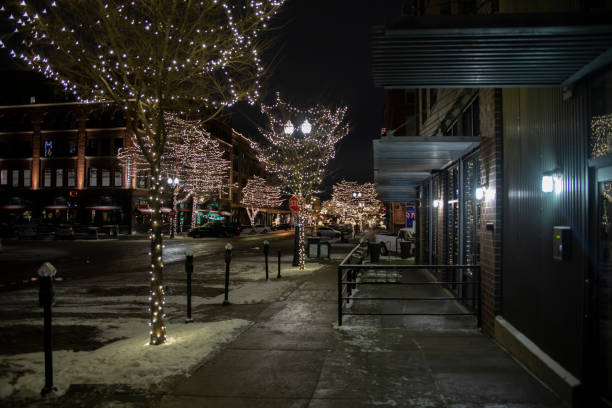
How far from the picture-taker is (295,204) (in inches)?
731

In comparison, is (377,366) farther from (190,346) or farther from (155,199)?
(155,199)

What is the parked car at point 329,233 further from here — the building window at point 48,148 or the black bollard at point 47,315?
the black bollard at point 47,315

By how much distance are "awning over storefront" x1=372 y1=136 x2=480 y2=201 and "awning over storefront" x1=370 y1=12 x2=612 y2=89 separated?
3041 mm

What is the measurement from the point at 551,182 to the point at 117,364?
580 centimetres

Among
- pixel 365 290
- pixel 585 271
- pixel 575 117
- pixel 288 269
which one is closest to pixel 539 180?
pixel 575 117

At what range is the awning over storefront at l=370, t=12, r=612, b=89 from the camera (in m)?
3.92

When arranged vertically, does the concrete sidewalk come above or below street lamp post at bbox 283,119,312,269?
below

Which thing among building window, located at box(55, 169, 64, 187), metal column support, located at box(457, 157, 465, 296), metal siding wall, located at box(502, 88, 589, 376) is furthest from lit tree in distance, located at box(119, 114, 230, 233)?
metal siding wall, located at box(502, 88, 589, 376)

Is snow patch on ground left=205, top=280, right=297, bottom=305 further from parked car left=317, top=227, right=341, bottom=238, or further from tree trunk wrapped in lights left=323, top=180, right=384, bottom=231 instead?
tree trunk wrapped in lights left=323, top=180, right=384, bottom=231

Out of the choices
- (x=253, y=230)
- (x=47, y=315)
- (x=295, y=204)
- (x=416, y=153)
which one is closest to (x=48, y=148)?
(x=253, y=230)

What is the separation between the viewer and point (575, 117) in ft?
15.4

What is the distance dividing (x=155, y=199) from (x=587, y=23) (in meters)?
5.85

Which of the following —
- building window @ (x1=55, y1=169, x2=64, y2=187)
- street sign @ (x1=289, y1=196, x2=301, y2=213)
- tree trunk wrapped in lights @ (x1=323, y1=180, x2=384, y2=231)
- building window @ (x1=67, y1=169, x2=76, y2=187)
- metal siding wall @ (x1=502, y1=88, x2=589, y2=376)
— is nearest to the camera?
metal siding wall @ (x1=502, y1=88, x2=589, y2=376)

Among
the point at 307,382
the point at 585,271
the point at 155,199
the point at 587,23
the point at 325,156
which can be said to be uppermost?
the point at 325,156
